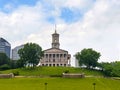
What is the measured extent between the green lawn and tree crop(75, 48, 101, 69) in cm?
4620

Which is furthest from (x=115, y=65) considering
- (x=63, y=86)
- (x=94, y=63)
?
(x=63, y=86)

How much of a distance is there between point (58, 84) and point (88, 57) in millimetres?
60836

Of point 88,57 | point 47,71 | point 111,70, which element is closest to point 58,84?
point 47,71

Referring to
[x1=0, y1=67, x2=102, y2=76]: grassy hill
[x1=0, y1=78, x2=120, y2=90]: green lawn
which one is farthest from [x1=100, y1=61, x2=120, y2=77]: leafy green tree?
[x1=0, y1=78, x2=120, y2=90]: green lawn

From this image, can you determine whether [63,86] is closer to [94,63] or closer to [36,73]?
[36,73]

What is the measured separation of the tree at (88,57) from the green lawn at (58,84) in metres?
46.2

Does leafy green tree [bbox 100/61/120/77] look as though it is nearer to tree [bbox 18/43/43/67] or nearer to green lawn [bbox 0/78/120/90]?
tree [bbox 18/43/43/67]

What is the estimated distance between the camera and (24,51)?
177875mm

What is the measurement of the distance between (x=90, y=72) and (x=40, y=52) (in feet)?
71.8

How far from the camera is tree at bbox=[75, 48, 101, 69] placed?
185m

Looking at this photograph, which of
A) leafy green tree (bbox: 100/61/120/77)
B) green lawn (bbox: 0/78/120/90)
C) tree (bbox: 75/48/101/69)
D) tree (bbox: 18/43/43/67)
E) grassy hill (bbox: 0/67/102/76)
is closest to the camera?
green lawn (bbox: 0/78/120/90)

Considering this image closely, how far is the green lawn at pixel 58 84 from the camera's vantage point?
389 feet

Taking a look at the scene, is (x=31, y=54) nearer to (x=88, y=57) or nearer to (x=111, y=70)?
Answer: (x=88, y=57)

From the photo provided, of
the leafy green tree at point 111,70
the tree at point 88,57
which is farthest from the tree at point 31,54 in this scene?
the leafy green tree at point 111,70
